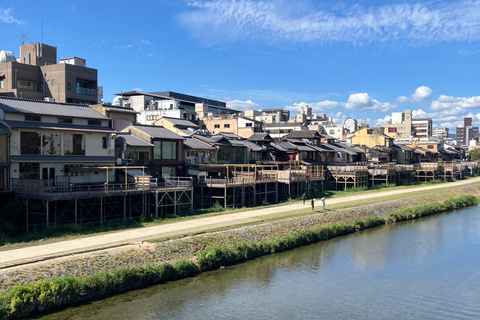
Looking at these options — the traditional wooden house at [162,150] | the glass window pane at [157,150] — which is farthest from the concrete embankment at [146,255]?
the glass window pane at [157,150]

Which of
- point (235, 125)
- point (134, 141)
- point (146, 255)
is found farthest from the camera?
point (235, 125)

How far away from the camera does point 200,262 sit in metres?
30.0

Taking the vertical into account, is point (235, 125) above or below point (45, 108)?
above

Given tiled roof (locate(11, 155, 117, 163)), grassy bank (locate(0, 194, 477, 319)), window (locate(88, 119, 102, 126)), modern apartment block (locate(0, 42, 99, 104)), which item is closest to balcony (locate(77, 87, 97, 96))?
modern apartment block (locate(0, 42, 99, 104))

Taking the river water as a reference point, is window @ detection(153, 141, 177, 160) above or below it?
above

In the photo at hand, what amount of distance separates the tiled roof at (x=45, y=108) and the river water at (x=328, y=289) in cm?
1884

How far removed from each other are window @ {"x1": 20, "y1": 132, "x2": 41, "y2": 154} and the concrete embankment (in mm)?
13194

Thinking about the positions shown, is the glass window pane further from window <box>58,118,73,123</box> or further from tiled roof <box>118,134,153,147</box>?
window <box>58,118,73,123</box>

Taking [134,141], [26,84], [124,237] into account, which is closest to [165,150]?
[134,141]

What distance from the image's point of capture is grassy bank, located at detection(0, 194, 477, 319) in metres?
22.3

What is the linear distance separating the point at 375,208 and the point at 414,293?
85.5 feet

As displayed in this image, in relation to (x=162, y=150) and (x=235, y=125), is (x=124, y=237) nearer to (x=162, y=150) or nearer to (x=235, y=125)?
(x=162, y=150)

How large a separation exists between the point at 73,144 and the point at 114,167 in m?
4.24

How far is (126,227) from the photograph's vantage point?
35.5 m
